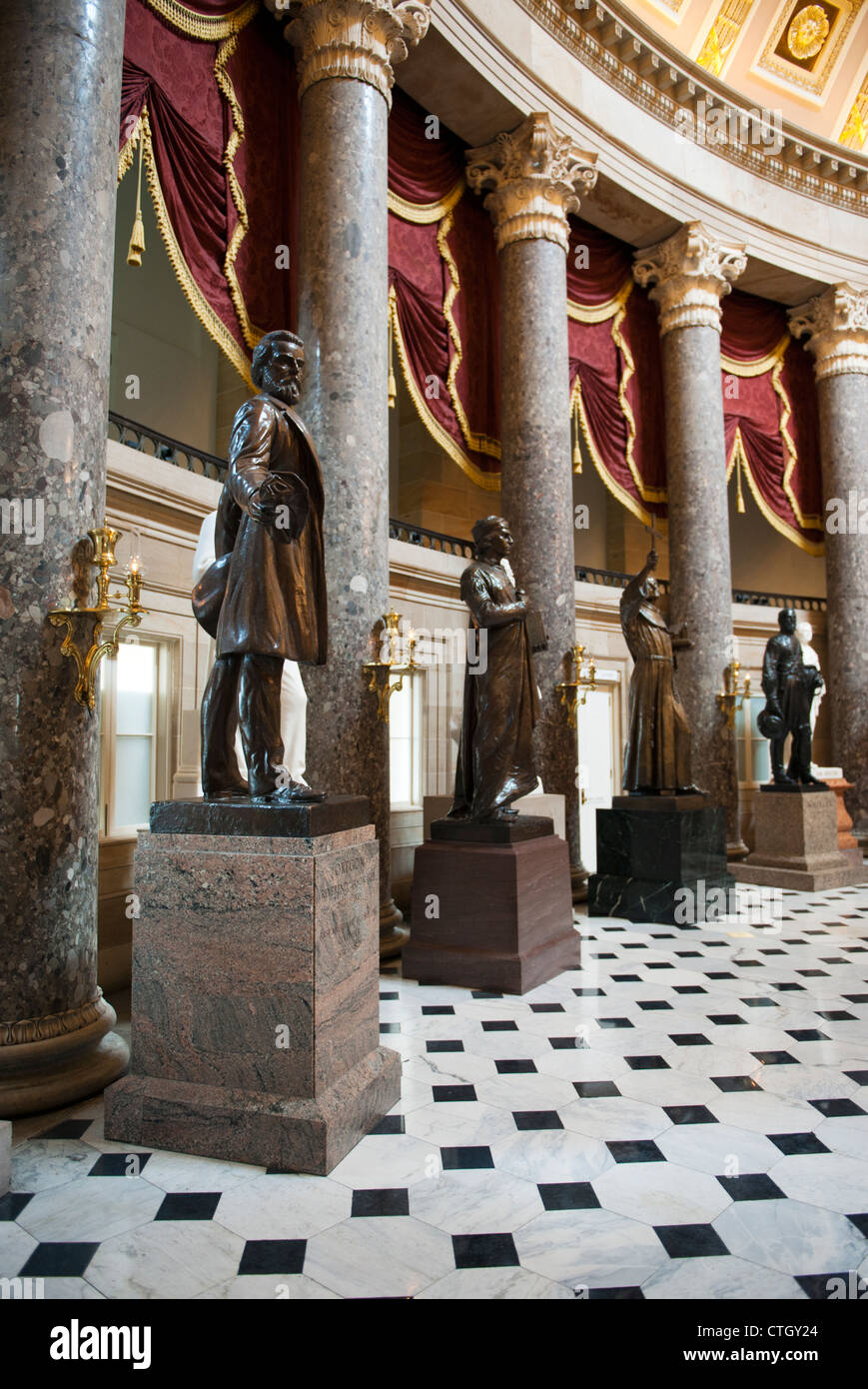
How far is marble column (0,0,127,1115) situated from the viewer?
3203mm

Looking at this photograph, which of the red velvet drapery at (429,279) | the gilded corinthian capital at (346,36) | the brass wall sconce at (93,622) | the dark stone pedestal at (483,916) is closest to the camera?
the brass wall sconce at (93,622)

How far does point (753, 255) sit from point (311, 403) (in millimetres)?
7973

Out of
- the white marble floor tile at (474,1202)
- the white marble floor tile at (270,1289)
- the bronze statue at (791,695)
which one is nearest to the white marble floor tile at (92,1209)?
the white marble floor tile at (270,1289)

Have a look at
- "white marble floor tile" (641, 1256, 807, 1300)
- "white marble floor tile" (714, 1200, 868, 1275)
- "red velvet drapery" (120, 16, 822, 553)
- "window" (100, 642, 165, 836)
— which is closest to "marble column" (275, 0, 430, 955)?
"red velvet drapery" (120, 16, 822, 553)

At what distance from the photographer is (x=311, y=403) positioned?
18.8ft

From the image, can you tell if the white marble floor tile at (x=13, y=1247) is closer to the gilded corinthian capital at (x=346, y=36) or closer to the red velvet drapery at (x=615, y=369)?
the gilded corinthian capital at (x=346, y=36)

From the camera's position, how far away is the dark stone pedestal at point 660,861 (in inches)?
270

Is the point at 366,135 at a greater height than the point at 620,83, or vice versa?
the point at 620,83

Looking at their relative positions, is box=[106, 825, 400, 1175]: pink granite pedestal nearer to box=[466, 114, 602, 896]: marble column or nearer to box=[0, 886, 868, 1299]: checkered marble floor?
box=[0, 886, 868, 1299]: checkered marble floor

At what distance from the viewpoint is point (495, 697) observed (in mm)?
5379

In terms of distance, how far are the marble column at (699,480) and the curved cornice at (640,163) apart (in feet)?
1.51

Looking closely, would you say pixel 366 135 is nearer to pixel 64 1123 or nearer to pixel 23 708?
pixel 23 708
